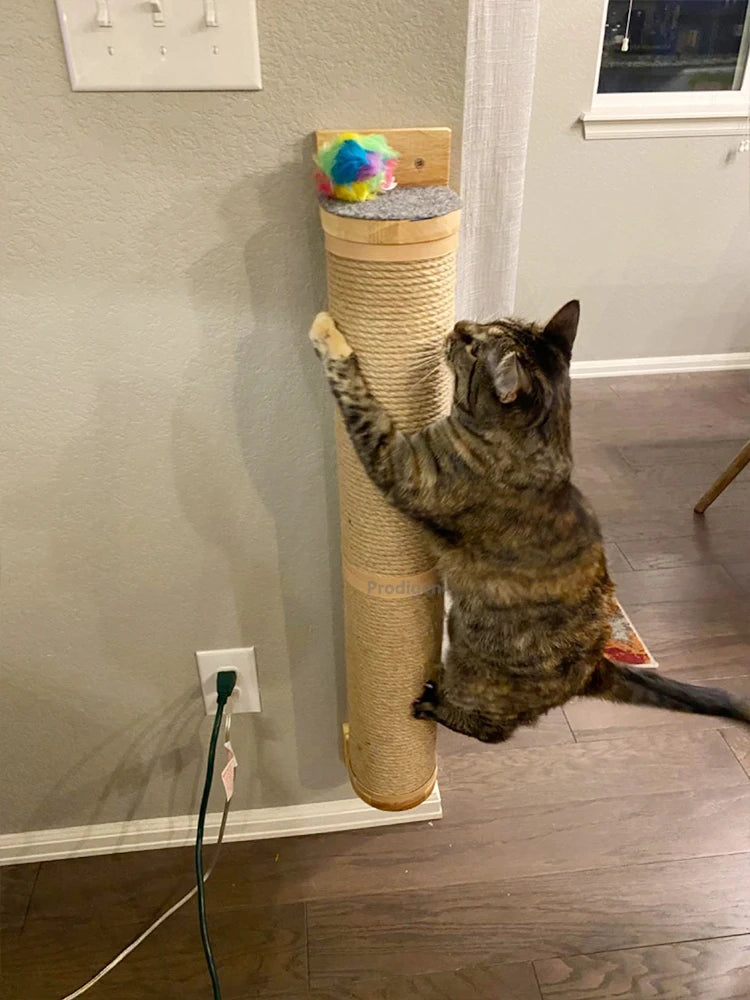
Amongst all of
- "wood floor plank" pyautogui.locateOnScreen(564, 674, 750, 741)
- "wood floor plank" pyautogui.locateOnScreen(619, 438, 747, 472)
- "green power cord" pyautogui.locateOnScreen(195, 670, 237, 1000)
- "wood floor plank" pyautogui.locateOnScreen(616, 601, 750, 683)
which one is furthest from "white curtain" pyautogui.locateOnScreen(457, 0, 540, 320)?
"wood floor plank" pyautogui.locateOnScreen(619, 438, 747, 472)

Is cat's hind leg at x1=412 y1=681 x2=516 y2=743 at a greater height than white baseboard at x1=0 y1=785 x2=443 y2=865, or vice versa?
cat's hind leg at x1=412 y1=681 x2=516 y2=743

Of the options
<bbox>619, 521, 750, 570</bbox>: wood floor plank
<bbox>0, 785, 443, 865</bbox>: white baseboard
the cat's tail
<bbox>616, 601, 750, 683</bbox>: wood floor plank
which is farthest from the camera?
<bbox>619, 521, 750, 570</bbox>: wood floor plank

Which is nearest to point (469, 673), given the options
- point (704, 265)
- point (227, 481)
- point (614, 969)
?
point (227, 481)

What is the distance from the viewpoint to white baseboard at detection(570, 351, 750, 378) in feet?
9.57

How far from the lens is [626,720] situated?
155cm

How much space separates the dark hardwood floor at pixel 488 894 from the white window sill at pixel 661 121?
5.83ft

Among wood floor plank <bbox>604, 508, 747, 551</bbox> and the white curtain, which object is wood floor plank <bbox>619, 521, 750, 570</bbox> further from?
the white curtain

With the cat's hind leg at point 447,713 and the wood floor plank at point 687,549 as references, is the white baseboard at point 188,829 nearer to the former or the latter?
the cat's hind leg at point 447,713

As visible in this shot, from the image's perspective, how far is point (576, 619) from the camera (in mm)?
998

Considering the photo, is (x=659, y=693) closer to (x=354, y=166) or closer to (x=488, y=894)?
(x=488, y=894)

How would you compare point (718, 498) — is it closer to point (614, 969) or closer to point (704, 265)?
point (704, 265)

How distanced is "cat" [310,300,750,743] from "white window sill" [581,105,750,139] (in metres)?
1.89

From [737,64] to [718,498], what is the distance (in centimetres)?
153

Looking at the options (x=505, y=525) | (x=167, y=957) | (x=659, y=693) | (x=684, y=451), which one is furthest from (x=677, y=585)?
(x=167, y=957)
